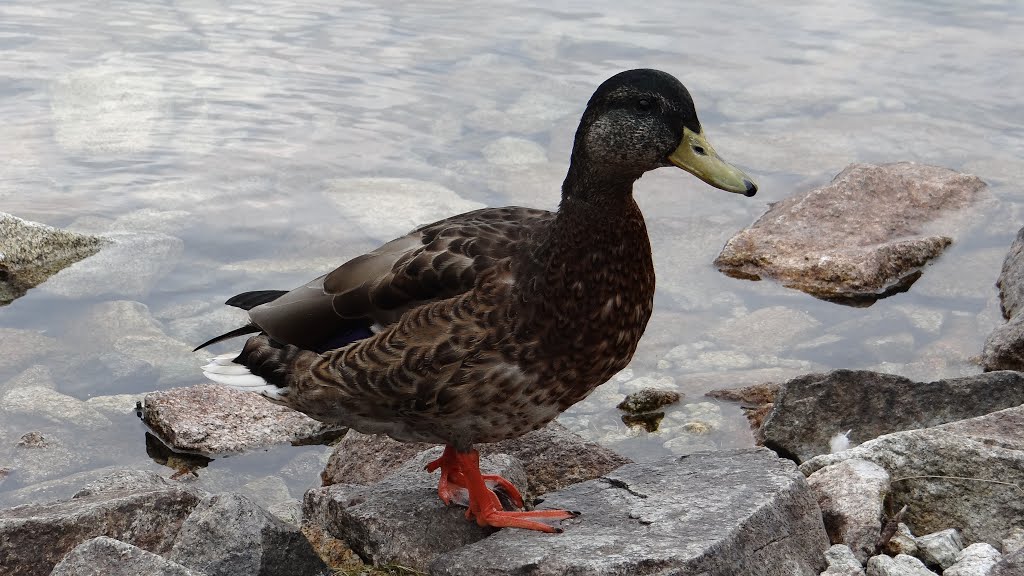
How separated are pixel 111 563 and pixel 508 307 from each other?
1420 mm

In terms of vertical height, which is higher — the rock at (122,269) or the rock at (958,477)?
the rock at (958,477)

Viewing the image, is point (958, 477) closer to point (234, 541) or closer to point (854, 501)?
point (854, 501)

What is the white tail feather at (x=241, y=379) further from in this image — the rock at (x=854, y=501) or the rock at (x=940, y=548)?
the rock at (x=940, y=548)

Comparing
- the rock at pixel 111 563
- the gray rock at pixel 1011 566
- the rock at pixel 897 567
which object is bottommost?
the rock at pixel 897 567

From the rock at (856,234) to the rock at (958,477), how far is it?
3.13 m

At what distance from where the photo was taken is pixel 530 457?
490 centimetres

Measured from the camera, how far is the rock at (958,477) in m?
3.90

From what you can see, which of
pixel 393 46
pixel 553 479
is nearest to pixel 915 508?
pixel 553 479

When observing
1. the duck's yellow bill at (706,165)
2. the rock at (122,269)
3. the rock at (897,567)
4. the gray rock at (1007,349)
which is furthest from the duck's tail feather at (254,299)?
the gray rock at (1007,349)

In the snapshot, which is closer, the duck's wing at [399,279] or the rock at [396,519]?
the duck's wing at [399,279]

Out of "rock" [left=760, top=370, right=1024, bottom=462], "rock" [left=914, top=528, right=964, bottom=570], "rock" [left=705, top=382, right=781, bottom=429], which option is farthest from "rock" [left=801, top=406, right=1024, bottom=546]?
"rock" [left=705, top=382, right=781, bottom=429]

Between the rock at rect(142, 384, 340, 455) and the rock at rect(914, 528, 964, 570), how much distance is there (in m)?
2.91

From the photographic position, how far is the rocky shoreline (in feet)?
11.7

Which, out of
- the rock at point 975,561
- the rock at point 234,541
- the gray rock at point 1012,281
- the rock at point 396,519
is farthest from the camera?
the gray rock at point 1012,281
